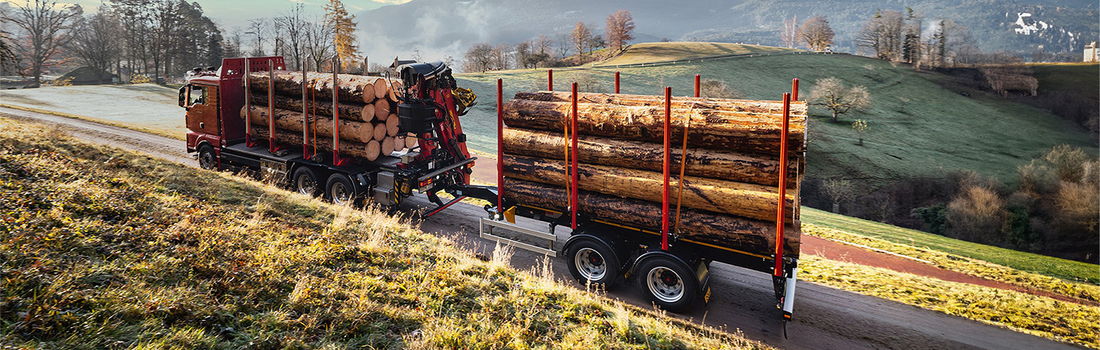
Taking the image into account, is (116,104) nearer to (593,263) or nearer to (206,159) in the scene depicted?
(206,159)

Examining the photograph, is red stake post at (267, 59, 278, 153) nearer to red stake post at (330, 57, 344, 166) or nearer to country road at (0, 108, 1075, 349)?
red stake post at (330, 57, 344, 166)

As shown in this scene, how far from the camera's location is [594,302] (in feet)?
25.6

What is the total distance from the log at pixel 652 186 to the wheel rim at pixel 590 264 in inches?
47.2

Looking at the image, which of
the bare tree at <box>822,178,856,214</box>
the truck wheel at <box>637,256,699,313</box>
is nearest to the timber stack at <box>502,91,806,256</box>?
the truck wheel at <box>637,256,699,313</box>

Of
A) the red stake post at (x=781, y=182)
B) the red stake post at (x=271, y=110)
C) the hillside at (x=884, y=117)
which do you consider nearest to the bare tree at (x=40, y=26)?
the hillside at (x=884, y=117)

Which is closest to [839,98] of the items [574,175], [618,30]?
[618,30]

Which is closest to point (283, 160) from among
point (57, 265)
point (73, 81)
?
point (57, 265)

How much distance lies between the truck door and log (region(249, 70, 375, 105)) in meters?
1.44

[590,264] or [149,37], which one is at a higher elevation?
[149,37]

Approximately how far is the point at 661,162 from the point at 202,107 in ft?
48.9

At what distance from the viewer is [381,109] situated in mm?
13727

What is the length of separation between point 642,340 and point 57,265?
6.45 meters

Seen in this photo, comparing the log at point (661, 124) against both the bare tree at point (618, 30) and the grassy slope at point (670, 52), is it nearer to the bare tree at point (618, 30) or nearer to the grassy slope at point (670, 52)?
the grassy slope at point (670, 52)

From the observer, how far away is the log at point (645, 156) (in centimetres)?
802
